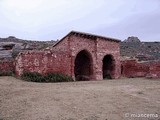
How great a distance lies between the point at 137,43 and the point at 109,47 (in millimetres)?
26474

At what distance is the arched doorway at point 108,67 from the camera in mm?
26812

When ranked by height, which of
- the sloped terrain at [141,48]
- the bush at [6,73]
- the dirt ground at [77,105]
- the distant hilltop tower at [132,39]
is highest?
the distant hilltop tower at [132,39]

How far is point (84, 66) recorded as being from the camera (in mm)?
25703

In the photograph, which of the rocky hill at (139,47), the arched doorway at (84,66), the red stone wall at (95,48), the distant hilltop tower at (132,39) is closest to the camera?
the red stone wall at (95,48)

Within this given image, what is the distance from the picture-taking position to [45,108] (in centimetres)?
1062

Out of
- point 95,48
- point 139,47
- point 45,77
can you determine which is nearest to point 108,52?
point 95,48

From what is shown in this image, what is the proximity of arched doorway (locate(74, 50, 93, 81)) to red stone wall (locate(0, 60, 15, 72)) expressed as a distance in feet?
21.4

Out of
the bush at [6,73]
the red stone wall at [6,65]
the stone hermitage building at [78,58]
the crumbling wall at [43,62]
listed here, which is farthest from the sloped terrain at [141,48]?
the bush at [6,73]

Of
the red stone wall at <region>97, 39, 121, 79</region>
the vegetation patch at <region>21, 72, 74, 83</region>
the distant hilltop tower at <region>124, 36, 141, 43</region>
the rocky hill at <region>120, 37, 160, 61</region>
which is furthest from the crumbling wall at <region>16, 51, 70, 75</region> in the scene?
the distant hilltop tower at <region>124, 36, 141, 43</region>

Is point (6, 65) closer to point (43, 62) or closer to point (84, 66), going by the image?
point (43, 62)

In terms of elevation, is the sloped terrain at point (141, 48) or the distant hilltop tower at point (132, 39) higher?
the distant hilltop tower at point (132, 39)

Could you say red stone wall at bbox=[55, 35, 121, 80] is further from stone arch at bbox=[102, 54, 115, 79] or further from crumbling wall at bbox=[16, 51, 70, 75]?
crumbling wall at bbox=[16, 51, 70, 75]

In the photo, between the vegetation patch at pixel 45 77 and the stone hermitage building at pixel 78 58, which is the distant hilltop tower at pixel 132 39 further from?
the vegetation patch at pixel 45 77

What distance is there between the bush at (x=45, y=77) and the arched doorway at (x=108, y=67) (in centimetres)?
639
